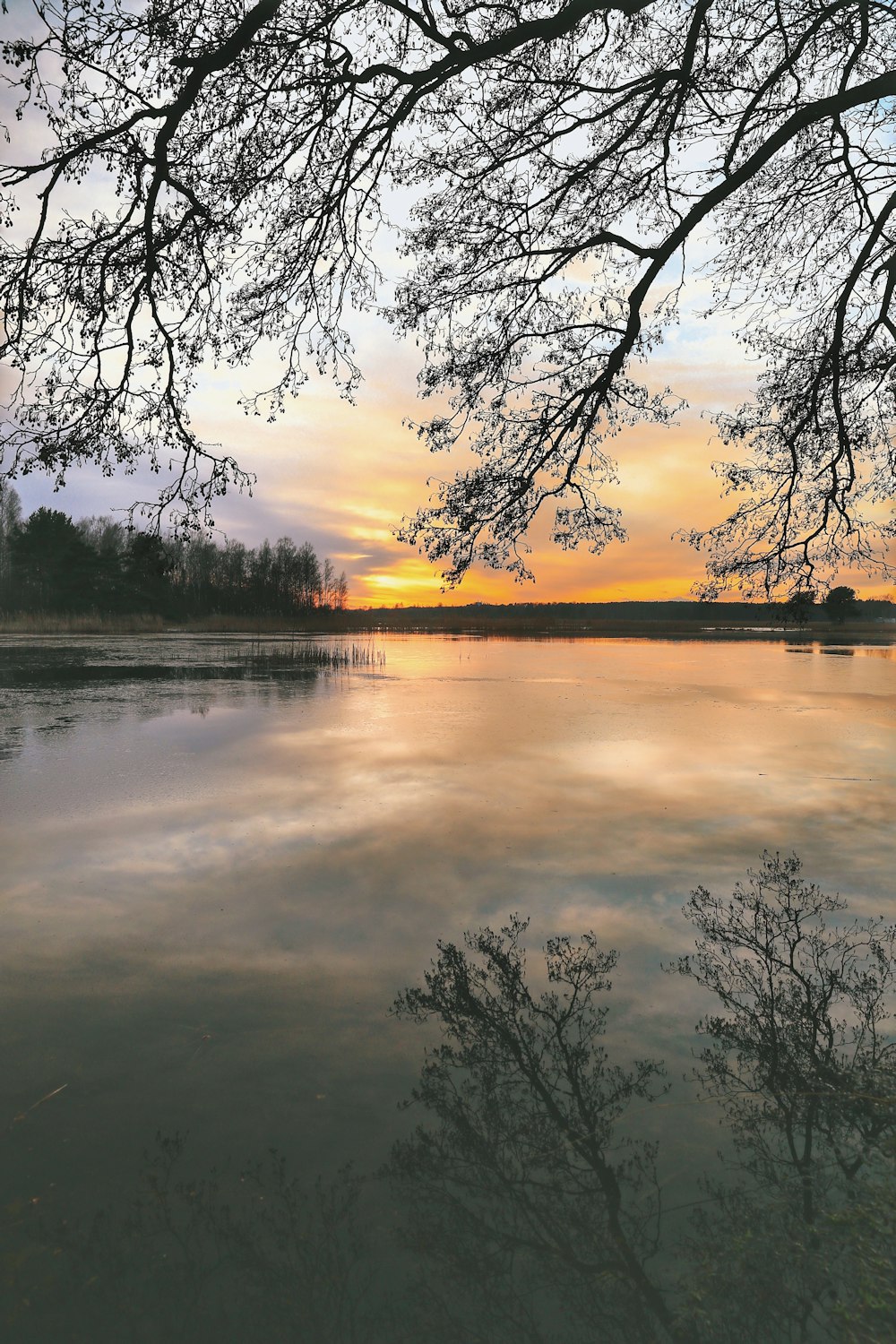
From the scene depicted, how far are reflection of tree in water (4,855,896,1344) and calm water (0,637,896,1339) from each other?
0.15m

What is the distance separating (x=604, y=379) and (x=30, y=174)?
13.7 feet

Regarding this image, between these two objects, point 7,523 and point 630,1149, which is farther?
point 7,523

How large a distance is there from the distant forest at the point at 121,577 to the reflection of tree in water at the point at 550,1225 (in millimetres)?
31526

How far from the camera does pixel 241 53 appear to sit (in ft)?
16.2

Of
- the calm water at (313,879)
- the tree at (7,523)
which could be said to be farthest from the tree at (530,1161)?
the tree at (7,523)

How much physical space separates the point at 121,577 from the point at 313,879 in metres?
49.6

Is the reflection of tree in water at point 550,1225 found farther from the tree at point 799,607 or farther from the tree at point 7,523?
the tree at point 7,523

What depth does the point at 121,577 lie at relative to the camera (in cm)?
4869

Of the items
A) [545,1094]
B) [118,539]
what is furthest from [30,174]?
[118,539]

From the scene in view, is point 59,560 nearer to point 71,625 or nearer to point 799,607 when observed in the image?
point 71,625

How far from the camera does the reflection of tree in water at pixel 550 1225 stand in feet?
5.15

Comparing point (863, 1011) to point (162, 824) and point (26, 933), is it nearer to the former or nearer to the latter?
point (26, 933)

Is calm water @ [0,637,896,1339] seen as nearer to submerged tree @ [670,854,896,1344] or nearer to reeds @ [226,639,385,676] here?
submerged tree @ [670,854,896,1344]

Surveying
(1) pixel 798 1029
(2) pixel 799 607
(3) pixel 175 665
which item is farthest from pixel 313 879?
(3) pixel 175 665
